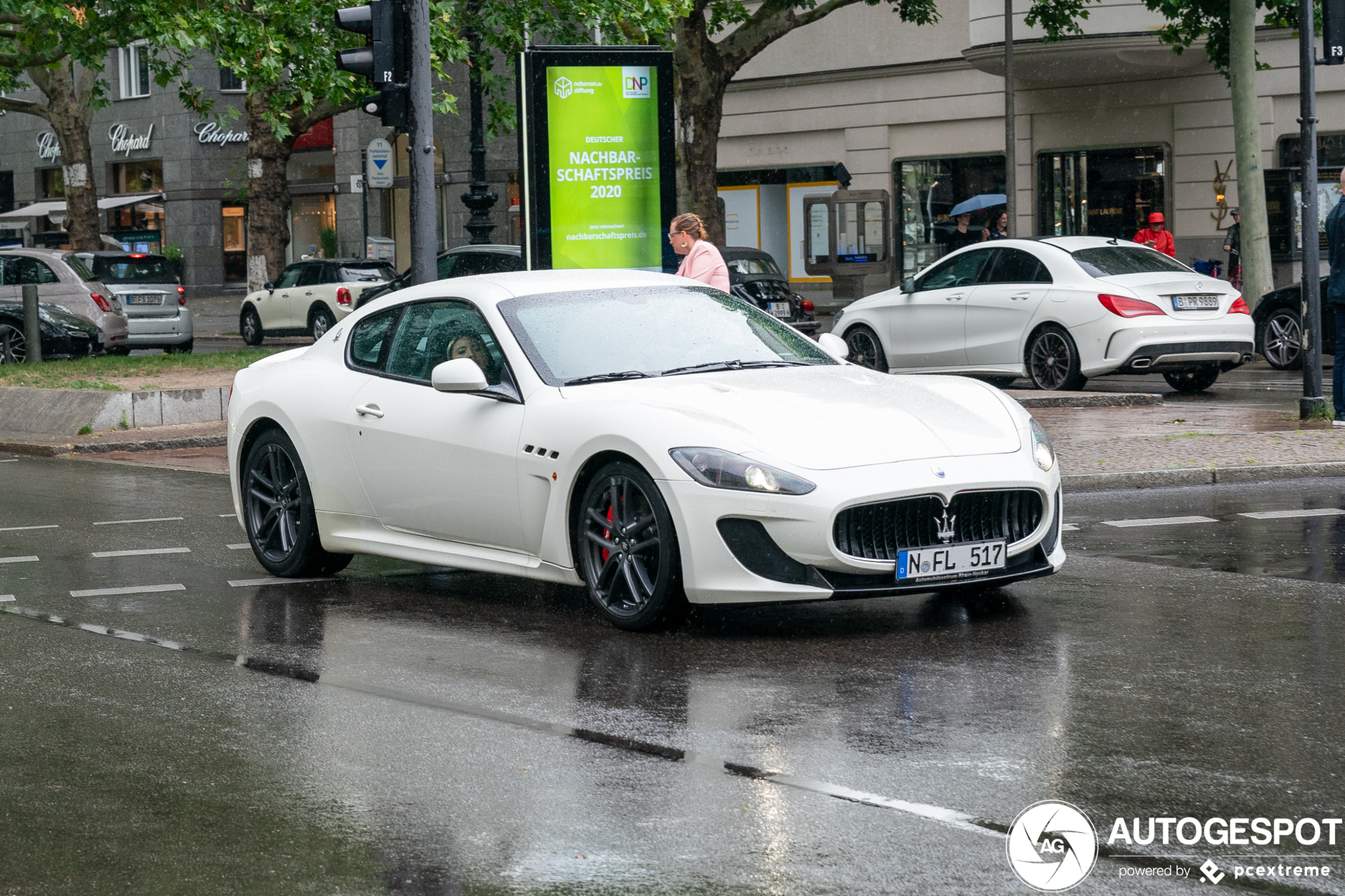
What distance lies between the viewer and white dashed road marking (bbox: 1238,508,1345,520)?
10070 millimetres

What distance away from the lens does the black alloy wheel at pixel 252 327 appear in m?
33.8

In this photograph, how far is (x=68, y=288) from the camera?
83.5ft

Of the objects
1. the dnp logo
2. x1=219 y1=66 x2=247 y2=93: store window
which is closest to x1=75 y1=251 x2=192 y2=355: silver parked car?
the dnp logo

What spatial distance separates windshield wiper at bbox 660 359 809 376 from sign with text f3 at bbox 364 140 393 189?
22.4 metres

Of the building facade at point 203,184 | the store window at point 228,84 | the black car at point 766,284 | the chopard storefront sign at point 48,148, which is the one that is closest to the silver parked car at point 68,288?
the black car at point 766,284

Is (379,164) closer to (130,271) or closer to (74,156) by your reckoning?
(130,271)

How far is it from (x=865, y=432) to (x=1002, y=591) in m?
1.31

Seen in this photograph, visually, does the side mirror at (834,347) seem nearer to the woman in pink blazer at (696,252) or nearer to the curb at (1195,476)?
the curb at (1195,476)

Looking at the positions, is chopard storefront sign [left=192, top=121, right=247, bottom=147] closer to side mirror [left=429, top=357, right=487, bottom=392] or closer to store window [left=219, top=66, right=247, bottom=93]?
store window [left=219, top=66, right=247, bottom=93]

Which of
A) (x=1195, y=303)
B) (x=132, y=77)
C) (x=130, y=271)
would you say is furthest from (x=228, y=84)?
(x=1195, y=303)

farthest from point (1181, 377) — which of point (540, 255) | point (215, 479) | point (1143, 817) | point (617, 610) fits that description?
point (1143, 817)

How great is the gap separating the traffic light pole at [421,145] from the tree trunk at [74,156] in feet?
84.3

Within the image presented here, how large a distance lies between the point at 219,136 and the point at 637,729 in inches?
2022

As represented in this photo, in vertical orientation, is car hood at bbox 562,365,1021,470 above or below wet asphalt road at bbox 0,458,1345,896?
above
